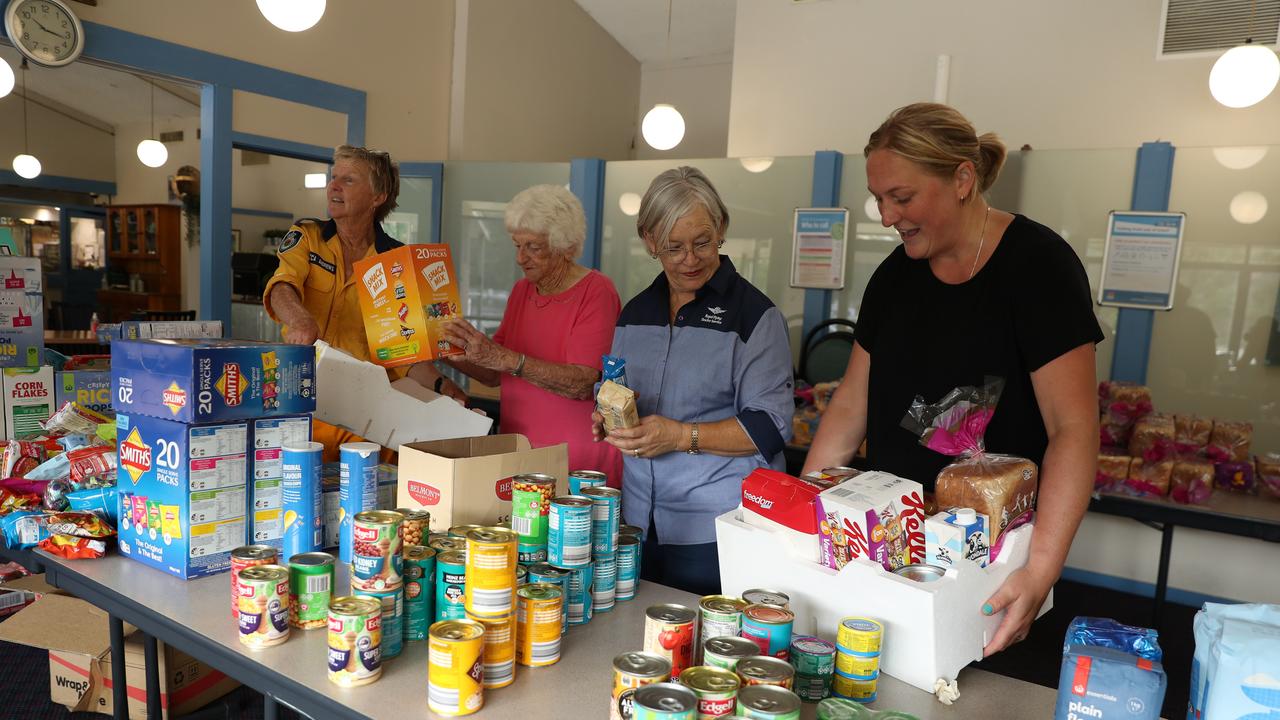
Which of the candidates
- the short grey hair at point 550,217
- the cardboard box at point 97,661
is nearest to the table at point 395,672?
the cardboard box at point 97,661

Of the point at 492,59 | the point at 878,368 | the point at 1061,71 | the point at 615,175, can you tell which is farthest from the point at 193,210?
the point at 878,368

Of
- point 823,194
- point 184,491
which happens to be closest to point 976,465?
point 184,491

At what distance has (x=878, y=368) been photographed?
1851 mm

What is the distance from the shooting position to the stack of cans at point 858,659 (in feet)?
4.01

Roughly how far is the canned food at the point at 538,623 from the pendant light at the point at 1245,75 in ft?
15.0

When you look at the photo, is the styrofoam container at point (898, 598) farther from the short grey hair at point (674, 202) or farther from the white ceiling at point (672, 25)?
the white ceiling at point (672, 25)

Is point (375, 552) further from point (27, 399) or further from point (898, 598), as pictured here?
point (27, 399)

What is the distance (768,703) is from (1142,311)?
14.3 ft

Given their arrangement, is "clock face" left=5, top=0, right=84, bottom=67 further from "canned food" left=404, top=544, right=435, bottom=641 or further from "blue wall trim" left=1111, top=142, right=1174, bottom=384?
"blue wall trim" left=1111, top=142, right=1174, bottom=384

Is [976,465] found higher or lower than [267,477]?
higher

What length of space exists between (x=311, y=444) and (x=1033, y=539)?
4.68ft

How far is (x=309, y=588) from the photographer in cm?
143

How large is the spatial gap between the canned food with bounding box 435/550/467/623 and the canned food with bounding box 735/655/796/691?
506mm

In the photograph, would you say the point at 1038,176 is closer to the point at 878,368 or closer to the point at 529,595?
the point at 878,368
